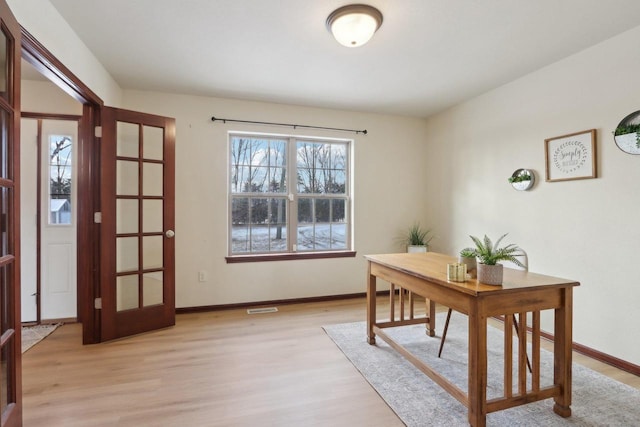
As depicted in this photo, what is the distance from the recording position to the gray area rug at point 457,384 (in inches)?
69.2

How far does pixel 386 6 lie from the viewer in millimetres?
2023

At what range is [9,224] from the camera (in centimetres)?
154

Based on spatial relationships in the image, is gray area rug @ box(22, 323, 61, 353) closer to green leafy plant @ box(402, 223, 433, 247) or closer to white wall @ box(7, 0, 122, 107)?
white wall @ box(7, 0, 122, 107)

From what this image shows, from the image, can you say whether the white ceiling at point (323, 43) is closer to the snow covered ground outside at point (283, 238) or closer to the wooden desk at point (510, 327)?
the snow covered ground outside at point (283, 238)

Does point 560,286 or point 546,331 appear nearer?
point 560,286

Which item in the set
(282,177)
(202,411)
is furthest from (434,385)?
(282,177)

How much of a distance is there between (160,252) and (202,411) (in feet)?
5.79

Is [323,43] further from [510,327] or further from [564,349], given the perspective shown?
[564,349]

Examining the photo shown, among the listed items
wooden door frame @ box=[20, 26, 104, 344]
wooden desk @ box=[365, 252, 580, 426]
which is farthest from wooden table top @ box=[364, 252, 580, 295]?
wooden door frame @ box=[20, 26, 104, 344]

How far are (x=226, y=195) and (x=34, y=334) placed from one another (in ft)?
7.21

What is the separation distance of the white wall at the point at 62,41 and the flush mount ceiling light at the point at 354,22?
5.81 feet

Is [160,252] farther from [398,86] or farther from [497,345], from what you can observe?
[497,345]

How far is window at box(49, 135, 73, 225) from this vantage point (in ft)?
10.8

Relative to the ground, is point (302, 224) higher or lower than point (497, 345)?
higher
